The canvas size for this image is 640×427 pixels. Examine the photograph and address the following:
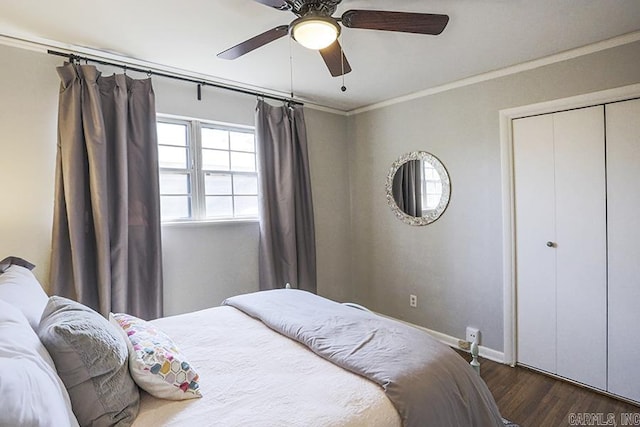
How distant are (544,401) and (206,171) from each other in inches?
121

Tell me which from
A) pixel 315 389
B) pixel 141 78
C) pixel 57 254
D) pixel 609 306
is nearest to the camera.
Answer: pixel 315 389

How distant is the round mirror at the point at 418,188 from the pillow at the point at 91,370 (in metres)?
2.79

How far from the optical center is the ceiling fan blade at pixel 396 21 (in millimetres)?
1489

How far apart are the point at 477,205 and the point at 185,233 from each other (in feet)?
8.22

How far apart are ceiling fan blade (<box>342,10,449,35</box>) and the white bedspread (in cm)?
155

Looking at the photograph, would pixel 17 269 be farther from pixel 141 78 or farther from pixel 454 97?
pixel 454 97

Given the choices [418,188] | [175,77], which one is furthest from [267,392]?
[418,188]

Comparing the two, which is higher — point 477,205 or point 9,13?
point 9,13

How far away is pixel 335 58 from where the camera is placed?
74.9 inches

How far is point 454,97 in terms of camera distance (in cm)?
305

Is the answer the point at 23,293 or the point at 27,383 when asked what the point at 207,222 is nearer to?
the point at 23,293

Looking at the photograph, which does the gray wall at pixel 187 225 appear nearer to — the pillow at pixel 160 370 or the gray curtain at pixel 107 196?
the gray curtain at pixel 107 196

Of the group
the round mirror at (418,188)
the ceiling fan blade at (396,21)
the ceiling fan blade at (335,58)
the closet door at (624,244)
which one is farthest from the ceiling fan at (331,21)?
the round mirror at (418,188)

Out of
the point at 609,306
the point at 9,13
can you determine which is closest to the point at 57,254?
the point at 9,13
